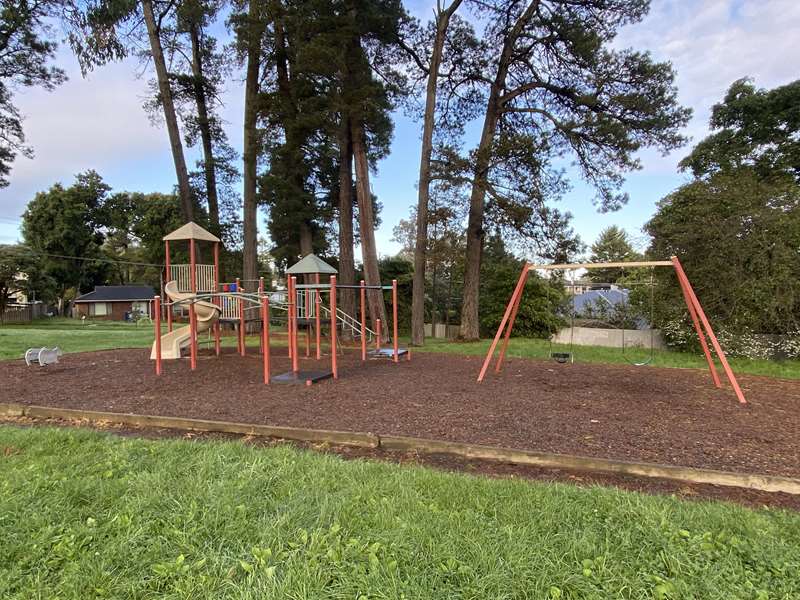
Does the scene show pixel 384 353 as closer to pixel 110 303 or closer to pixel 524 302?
pixel 524 302

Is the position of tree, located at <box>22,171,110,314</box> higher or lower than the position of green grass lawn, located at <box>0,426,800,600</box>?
higher

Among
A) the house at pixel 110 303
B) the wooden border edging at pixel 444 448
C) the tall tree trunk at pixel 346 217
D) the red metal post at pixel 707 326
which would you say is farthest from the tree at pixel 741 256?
the house at pixel 110 303

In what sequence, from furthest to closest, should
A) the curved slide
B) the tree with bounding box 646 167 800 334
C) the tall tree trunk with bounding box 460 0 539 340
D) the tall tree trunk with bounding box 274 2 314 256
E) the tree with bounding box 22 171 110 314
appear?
the tree with bounding box 22 171 110 314 → the tall tree trunk with bounding box 274 2 314 256 → the tall tree trunk with bounding box 460 0 539 340 → the tree with bounding box 646 167 800 334 → the curved slide

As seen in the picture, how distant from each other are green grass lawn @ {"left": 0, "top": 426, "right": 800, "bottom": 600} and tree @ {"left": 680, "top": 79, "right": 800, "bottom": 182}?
20.2 meters

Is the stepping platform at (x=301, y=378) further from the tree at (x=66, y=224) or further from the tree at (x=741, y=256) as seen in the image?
the tree at (x=66, y=224)

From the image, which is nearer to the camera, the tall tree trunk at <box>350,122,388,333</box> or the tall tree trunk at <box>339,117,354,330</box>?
the tall tree trunk at <box>350,122,388,333</box>

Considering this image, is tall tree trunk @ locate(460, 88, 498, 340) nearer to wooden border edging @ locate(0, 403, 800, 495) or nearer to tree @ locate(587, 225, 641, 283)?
wooden border edging @ locate(0, 403, 800, 495)

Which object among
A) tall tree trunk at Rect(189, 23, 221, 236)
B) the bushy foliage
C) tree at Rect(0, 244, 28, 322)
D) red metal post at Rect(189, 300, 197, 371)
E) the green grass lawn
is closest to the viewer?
the green grass lawn

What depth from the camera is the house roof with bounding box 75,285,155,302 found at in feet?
144

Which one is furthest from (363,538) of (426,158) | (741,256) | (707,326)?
(426,158)

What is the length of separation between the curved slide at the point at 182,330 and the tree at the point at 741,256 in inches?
463

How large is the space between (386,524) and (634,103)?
1260 cm

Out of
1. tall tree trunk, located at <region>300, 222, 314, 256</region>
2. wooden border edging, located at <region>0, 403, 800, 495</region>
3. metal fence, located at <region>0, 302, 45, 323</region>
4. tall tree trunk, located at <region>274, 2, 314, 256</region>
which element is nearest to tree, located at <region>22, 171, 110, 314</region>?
metal fence, located at <region>0, 302, 45, 323</region>

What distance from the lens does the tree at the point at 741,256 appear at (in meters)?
10.1
